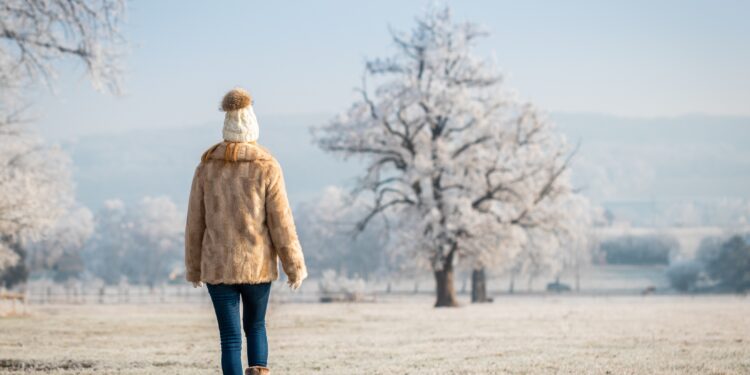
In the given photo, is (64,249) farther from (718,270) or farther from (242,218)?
(242,218)

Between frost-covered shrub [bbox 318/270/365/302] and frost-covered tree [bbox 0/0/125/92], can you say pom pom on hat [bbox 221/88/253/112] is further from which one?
frost-covered shrub [bbox 318/270/365/302]

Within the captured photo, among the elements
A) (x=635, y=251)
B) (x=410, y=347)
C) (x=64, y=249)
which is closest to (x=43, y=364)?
(x=410, y=347)

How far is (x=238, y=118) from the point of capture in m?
9.44

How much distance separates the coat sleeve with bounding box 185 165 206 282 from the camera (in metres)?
9.29

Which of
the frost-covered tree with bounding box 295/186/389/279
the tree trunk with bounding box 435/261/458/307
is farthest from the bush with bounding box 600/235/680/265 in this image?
the tree trunk with bounding box 435/261/458/307

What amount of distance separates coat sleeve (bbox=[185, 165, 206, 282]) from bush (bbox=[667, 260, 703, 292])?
110518mm

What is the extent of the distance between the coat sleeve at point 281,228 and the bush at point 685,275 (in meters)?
110

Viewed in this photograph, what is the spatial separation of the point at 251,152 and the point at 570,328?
14.7m

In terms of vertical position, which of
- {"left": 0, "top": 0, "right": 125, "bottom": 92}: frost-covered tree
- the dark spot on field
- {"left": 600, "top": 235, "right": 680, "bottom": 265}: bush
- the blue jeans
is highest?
{"left": 0, "top": 0, "right": 125, "bottom": 92}: frost-covered tree

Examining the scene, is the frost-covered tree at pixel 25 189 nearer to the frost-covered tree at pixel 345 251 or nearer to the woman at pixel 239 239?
the woman at pixel 239 239

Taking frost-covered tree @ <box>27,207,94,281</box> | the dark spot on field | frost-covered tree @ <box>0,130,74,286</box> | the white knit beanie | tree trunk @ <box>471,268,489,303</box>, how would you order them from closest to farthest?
the white knit beanie, the dark spot on field, frost-covered tree @ <box>0,130,74,286</box>, tree trunk @ <box>471,268,489,303</box>, frost-covered tree @ <box>27,207,94,281</box>

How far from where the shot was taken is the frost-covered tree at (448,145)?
3941cm

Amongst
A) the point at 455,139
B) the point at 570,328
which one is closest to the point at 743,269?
the point at 455,139

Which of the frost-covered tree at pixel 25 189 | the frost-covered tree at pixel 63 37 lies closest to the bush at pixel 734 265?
the frost-covered tree at pixel 25 189
